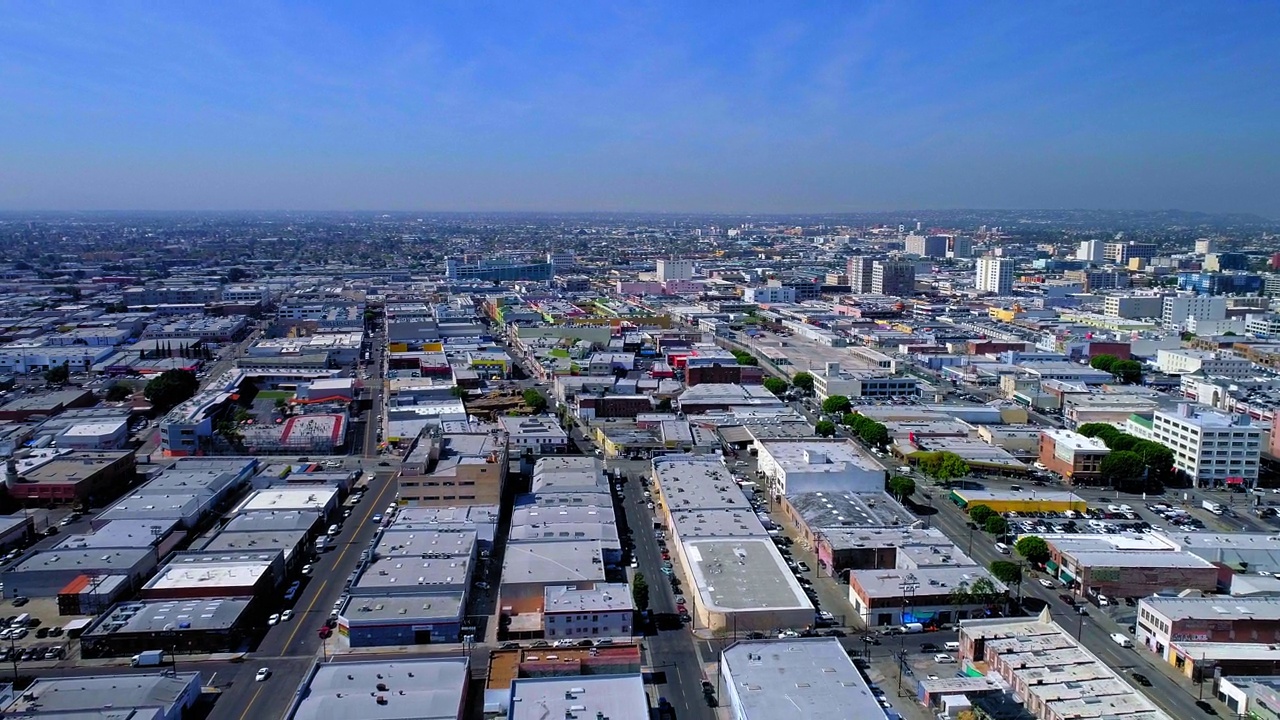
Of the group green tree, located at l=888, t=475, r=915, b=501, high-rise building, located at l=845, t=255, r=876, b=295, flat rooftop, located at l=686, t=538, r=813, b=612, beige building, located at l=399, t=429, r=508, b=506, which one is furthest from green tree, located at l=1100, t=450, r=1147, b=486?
high-rise building, located at l=845, t=255, r=876, b=295

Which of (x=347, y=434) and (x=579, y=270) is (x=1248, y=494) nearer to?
(x=347, y=434)

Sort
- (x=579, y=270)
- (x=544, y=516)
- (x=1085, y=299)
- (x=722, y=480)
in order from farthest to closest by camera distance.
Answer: (x=579, y=270) → (x=1085, y=299) → (x=722, y=480) → (x=544, y=516)

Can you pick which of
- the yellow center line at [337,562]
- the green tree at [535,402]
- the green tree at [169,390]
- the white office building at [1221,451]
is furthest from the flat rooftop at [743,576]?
the green tree at [169,390]

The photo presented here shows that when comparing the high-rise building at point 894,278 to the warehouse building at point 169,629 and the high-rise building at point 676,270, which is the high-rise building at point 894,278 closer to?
the high-rise building at point 676,270

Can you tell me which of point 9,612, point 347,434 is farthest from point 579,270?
point 9,612

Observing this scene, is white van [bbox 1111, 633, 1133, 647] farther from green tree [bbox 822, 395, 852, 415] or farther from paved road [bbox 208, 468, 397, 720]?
green tree [bbox 822, 395, 852, 415]

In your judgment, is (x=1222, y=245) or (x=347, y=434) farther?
(x=1222, y=245)
